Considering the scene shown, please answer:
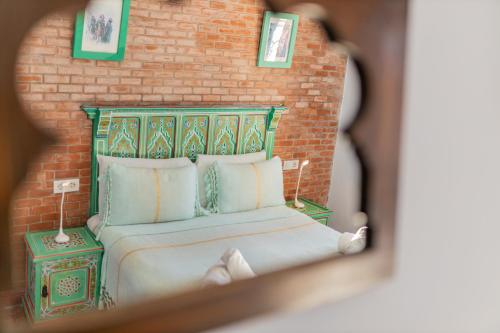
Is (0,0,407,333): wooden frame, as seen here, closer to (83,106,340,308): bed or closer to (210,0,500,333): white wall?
(210,0,500,333): white wall

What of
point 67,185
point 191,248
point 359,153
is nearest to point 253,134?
point 191,248

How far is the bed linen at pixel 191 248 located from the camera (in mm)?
2811


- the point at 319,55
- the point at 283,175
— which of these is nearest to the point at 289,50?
the point at 319,55

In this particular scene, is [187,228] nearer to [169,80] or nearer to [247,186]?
[247,186]

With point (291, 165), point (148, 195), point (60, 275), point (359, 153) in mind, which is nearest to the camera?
point (359, 153)

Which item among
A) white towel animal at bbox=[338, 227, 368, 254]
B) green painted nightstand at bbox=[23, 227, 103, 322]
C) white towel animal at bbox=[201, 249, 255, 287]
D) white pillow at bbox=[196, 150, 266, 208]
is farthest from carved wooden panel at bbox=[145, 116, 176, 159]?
white towel animal at bbox=[201, 249, 255, 287]

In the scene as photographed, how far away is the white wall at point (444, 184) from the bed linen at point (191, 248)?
4.33ft

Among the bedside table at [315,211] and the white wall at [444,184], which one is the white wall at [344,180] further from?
the white wall at [444,184]

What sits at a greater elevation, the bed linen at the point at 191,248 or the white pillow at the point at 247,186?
the white pillow at the point at 247,186

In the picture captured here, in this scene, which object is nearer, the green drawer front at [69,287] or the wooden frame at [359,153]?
the wooden frame at [359,153]

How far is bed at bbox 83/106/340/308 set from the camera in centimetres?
291

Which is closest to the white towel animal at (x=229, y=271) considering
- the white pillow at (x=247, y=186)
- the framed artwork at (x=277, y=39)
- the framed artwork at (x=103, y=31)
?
the white pillow at (x=247, y=186)

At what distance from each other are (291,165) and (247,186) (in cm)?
81

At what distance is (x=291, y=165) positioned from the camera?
4590 mm
